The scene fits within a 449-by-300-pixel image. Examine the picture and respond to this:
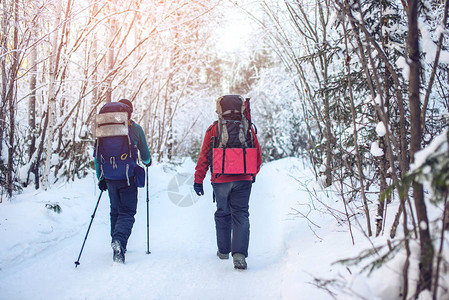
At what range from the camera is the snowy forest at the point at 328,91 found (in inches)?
74.0

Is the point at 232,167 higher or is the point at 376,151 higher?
the point at 376,151

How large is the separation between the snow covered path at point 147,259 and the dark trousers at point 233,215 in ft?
0.78

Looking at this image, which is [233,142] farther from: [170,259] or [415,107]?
[415,107]

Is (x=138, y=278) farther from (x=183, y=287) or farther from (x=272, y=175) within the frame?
(x=272, y=175)

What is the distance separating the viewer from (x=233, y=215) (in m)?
3.87

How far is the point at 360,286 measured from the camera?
2.00 metres

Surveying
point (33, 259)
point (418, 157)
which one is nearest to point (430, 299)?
point (418, 157)

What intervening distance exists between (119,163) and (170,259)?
1.26 m

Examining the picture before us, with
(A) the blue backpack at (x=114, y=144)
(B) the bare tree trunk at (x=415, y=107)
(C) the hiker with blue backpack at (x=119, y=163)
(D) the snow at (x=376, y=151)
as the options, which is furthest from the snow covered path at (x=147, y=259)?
(A) the blue backpack at (x=114, y=144)

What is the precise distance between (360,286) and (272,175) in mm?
9431

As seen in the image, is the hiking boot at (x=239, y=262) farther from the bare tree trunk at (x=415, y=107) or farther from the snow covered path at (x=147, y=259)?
the bare tree trunk at (x=415, y=107)

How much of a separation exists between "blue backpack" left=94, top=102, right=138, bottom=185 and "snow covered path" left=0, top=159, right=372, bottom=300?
1034mm

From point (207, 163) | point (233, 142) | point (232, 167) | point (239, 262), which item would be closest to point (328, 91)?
point (233, 142)

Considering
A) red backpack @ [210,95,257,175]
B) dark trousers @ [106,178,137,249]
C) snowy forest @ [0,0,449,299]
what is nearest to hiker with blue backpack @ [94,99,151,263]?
dark trousers @ [106,178,137,249]
